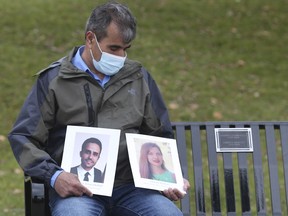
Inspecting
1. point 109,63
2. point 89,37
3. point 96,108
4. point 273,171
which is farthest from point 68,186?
point 273,171

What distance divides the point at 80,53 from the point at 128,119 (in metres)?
0.48

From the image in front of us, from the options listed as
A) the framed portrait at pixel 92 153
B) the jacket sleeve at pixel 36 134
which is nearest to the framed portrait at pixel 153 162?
the framed portrait at pixel 92 153

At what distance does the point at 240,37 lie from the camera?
437 inches

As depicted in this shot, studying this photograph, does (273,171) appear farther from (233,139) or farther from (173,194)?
(173,194)

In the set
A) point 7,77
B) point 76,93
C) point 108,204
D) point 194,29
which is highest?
point 194,29

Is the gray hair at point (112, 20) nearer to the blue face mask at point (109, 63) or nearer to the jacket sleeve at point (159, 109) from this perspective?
the blue face mask at point (109, 63)

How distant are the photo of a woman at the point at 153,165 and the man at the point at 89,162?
232 millimetres

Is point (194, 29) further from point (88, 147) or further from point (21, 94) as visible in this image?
point (88, 147)

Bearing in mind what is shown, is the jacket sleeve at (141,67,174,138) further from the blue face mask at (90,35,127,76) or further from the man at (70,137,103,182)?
the man at (70,137,103,182)

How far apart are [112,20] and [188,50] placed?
6431 mm

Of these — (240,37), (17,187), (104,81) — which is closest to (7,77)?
(17,187)

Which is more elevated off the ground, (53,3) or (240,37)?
(53,3)

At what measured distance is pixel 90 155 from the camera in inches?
164

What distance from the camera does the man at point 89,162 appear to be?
4094 mm
